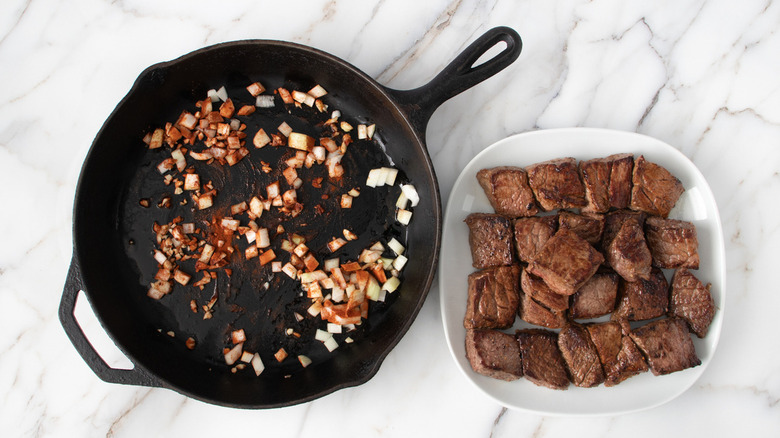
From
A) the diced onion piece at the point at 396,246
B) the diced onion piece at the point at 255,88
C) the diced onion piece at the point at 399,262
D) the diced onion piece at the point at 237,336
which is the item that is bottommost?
the diced onion piece at the point at 237,336

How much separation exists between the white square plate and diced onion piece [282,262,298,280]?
75cm

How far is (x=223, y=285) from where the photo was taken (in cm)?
272

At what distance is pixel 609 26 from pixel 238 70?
204 centimetres

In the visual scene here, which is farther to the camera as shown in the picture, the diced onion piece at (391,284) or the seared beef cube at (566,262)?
the diced onion piece at (391,284)

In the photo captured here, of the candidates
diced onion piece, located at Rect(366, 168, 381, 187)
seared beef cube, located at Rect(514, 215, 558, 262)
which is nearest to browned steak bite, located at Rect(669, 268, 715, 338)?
seared beef cube, located at Rect(514, 215, 558, 262)

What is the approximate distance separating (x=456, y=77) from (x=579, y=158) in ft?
2.81

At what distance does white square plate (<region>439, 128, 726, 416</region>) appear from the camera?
275cm

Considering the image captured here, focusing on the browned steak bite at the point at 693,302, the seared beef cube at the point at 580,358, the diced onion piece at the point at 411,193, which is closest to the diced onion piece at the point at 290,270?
the diced onion piece at the point at 411,193

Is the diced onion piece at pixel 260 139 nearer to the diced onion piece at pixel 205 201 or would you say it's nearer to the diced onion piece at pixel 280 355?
the diced onion piece at pixel 205 201

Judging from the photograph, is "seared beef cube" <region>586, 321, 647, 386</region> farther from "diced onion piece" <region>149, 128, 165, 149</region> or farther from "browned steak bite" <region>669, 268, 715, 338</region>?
"diced onion piece" <region>149, 128, 165, 149</region>

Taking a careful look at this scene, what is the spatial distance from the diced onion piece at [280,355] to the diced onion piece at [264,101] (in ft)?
4.22

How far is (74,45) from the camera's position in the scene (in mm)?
2840

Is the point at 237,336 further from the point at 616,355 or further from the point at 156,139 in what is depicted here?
the point at 616,355

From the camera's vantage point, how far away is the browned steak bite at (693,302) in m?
2.71
